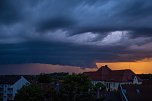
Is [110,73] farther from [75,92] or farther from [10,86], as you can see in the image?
[75,92]

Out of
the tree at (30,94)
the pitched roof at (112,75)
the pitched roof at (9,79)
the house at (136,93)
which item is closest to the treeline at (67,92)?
the tree at (30,94)

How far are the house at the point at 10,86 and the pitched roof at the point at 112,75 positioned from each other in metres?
33.7

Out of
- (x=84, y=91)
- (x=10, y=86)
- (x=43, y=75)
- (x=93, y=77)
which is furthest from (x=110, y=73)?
(x=84, y=91)

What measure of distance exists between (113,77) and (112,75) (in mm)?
2488

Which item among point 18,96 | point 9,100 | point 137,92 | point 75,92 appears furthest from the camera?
point 9,100

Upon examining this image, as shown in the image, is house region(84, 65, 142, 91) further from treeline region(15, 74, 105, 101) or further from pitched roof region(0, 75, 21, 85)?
treeline region(15, 74, 105, 101)

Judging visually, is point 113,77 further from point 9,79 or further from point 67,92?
point 67,92

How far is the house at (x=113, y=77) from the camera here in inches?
5630

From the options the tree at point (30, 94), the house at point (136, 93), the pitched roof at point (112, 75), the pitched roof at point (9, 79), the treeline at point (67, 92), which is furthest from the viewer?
the pitched roof at point (9, 79)

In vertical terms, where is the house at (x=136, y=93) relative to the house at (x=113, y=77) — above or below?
below

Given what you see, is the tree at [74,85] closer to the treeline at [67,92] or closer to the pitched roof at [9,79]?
the treeline at [67,92]

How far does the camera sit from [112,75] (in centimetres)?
14988

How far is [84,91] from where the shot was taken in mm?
98500

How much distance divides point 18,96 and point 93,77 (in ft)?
224
